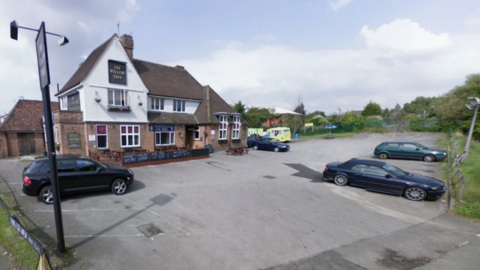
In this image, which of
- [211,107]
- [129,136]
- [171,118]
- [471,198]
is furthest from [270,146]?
[471,198]

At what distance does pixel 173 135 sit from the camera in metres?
19.9

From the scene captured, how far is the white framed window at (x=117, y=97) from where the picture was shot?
16.3 meters

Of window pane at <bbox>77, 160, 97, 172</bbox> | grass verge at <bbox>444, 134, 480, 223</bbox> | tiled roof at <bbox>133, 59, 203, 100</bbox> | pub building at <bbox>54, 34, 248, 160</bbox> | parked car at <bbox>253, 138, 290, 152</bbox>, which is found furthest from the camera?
parked car at <bbox>253, 138, 290, 152</bbox>

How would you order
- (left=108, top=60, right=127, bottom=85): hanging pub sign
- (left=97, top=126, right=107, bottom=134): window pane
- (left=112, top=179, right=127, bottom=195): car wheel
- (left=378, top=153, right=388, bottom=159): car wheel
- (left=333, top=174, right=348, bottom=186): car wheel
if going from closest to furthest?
(left=112, top=179, right=127, bottom=195): car wheel → (left=333, top=174, right=348, bottom=186): car wheel → (left=97, top=126, right=107, bottom=134): window pane → (left=108, top=60, right=127, bottom=85): hanging pub sign → (left=378, top=153, right=388, bottom=159): car wheel

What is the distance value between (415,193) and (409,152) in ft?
32.5

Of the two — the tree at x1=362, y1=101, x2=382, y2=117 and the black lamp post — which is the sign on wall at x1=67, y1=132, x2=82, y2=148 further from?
the tree at x1=362, y1=101, x2=382, y2=117

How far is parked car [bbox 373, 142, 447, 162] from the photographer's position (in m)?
15.4

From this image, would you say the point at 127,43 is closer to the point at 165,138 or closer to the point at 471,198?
the point at 165,138

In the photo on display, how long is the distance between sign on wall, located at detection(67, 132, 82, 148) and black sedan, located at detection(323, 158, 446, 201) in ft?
57.9

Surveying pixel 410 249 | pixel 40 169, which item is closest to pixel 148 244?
pixel 40 169

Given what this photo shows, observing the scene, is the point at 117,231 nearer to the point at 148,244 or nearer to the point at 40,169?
the point at 148,244

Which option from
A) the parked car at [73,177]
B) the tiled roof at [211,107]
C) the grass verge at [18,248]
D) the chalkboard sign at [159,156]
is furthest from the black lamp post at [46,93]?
the tiled roof at [211,107]

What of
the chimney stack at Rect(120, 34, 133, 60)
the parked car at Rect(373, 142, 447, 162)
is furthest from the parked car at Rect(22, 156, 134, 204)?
the parked car at Rect(373, 142, 447, 162)

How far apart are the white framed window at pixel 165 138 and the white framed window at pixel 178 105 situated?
2695mm
